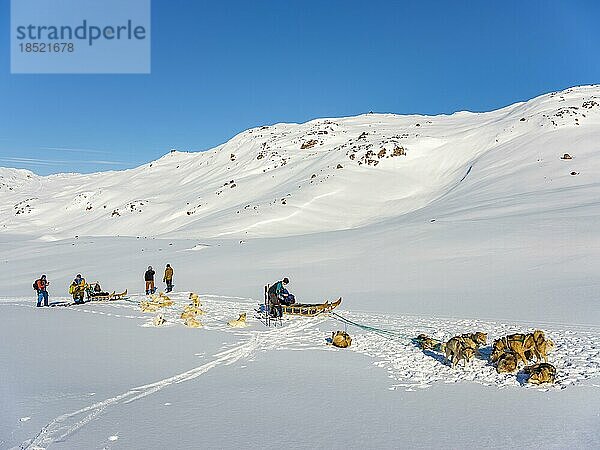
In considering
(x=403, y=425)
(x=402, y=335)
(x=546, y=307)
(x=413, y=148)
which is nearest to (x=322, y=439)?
(x=403, y=425)

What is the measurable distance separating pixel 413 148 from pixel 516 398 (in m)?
48.8

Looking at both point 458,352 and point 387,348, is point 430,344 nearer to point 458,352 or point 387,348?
point 387,348

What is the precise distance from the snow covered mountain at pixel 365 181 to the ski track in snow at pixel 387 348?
13666 millimetres

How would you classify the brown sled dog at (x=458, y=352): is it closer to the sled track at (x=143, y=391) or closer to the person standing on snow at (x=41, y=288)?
the sled track at (x=143, y=391)

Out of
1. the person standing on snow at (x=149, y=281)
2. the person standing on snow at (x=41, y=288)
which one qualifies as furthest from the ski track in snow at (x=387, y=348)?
the person standing on snow at (x=149, y=281)

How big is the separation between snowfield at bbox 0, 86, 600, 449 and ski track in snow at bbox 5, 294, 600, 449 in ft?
0.20

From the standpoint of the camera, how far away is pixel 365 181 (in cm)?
4869

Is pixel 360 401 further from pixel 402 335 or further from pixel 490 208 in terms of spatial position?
pixel 490 208

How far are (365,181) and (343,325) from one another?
3695 centimetres

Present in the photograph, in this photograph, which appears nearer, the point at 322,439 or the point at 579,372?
the point at 322,439

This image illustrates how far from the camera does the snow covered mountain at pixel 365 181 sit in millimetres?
32938

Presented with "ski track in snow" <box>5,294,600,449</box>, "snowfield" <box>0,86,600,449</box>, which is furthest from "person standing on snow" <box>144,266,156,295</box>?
"ski track in snow" <box>5,294,600,449</box>

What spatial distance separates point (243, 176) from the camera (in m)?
63.9

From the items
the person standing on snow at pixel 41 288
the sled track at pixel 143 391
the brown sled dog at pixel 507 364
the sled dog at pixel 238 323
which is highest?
the person standing on snow at pixel 41 288
